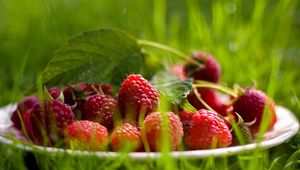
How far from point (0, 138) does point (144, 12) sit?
113cm

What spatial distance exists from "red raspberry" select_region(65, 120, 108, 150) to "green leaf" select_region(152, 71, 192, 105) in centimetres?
16

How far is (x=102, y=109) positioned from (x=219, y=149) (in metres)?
0.24

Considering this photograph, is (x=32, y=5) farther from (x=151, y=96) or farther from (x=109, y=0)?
(x=151, y=96)

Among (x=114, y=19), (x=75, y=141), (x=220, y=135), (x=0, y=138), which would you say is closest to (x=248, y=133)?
(x=220, y=135)

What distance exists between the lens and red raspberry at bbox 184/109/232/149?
3.22 ft

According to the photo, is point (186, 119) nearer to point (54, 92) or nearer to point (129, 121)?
point (129, 121)

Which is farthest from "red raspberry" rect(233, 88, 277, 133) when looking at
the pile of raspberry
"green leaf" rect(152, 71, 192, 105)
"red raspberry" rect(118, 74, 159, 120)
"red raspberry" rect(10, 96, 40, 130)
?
"red raspberry" rect(10, 96, 40, 130)

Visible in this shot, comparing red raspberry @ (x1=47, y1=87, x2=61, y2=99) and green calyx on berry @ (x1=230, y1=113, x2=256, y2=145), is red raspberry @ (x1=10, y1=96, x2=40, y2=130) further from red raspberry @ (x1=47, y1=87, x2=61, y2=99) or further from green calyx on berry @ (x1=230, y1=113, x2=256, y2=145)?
green calyx on berry @ (x1=230, y1=113, x2=256, y2=145)

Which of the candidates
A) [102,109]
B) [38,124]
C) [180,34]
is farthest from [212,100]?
[180,34]

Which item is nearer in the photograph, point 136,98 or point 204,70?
point 136,98

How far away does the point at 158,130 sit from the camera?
0.92 meters

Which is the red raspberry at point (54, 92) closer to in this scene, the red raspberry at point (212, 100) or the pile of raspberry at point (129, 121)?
the pile of raspberry at point (129, 121)

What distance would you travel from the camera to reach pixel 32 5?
232 cm

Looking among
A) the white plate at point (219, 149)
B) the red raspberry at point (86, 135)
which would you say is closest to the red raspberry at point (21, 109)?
the white plate at point (219, 149)
